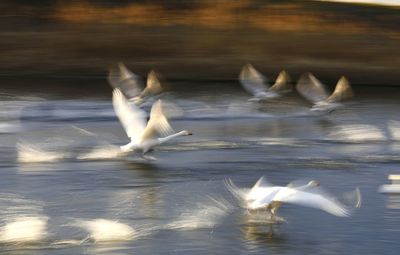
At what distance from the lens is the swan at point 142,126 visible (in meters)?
17.6

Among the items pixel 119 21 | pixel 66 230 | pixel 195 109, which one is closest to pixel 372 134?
pixel 195 109

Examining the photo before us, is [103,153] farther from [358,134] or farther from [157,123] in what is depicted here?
[358,134]

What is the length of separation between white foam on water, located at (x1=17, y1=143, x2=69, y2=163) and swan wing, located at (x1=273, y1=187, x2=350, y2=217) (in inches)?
220

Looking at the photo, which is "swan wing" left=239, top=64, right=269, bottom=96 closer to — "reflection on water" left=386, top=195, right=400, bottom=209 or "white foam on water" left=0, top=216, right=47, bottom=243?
"reflection on water" left=386, top=195, right=400, bottom=209

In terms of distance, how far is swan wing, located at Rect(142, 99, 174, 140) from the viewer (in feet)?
57.3

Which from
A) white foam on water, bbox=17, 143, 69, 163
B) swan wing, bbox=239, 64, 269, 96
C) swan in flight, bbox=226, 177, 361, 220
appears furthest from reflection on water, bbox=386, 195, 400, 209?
swan wing, bbox=239, 64, 269, 96

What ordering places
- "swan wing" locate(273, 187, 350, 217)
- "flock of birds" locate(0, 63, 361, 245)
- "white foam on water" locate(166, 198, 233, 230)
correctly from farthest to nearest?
1. "white foam on water" locate(166, 198, 233, 230)
2. "flock of birds" locate(0, 63, 361, 245)
3. "swan wing" locate(273, 187, 350, 217)

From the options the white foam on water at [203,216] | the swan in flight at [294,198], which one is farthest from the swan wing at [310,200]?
the white foam on water at [203,216]

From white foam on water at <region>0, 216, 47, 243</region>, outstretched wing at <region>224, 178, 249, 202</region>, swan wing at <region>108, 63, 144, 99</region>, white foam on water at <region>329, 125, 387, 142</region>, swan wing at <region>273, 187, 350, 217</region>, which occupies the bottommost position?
swan wing at <region>273, 187, 350, 217</region>

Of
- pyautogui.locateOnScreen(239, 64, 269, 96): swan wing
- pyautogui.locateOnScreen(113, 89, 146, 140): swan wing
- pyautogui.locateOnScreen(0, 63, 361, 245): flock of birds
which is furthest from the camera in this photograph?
pyautogui.locateOnScreen(239, 64, 269, 96): swan wing

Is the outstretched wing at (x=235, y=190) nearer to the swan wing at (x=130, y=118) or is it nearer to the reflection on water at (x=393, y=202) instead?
the reflection on water at (x=393, y=202)

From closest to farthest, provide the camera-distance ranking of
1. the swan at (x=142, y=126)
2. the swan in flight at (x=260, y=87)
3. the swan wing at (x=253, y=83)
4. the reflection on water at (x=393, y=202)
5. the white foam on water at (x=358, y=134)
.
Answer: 1. the reflection on water at (x=393, y=202)
2. the swan at (x=142, y=126)
3. the white foam on water at (x=358, y=134)
4. the swan in flight at (x=260, y=87)
5. the swan wing at (x=253, y=83)

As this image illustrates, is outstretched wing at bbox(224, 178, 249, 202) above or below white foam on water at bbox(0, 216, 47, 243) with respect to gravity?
above

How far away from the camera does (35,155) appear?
1888cm
